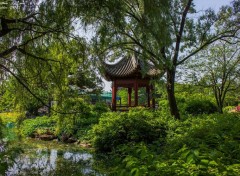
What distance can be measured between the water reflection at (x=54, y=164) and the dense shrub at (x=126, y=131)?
0.60 meters

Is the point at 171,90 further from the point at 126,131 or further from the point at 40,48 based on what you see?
the point at 40,48

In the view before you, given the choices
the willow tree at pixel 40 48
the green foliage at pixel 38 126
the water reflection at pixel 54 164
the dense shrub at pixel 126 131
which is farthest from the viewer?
the green foliage at pixel 38 126

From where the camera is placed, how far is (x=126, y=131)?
922 cm

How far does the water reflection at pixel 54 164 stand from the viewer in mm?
6441

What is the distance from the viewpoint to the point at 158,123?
963 cm

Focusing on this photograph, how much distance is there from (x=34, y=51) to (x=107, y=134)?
3.83 metres

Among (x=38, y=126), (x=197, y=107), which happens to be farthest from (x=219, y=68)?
(x=38, y=126)

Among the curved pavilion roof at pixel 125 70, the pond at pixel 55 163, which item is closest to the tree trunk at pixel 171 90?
the pond at pixel 55 163

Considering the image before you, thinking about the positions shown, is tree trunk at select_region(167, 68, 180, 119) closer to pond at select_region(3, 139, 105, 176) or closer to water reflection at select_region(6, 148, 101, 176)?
pond at select_region(3, 139, 105, 176)

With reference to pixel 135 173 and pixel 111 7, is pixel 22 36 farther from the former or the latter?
pixel 135 173

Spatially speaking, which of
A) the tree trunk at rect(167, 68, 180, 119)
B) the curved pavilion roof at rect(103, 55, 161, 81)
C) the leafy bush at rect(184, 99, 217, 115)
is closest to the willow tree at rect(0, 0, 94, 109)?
the tree trunk at rect(167, 68, 180, 119)

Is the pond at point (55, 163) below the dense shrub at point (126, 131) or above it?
below

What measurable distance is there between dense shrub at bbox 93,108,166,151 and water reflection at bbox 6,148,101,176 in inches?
23.7

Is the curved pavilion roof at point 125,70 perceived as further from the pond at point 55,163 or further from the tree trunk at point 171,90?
the pond at point 55,163
